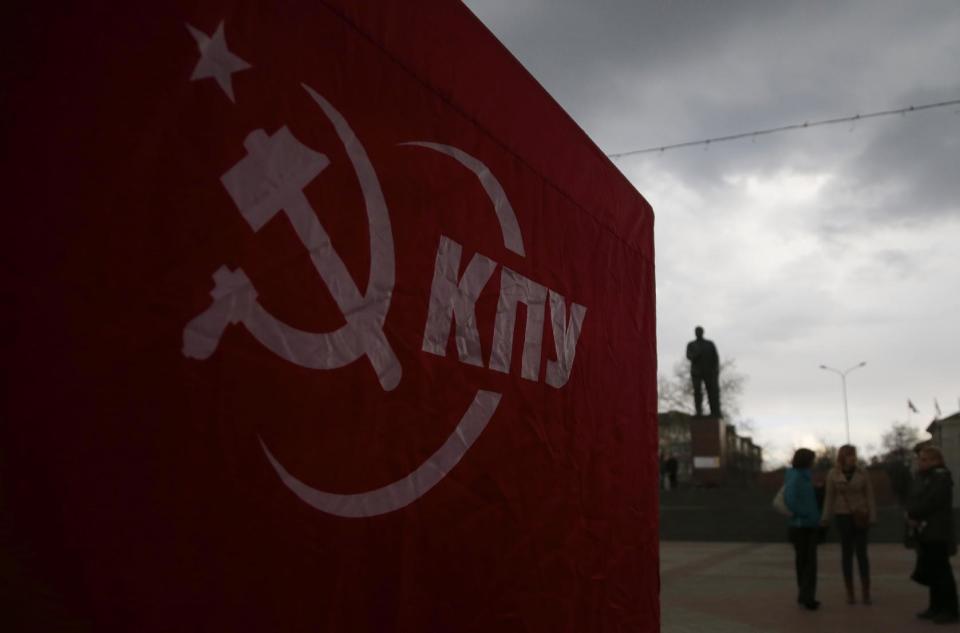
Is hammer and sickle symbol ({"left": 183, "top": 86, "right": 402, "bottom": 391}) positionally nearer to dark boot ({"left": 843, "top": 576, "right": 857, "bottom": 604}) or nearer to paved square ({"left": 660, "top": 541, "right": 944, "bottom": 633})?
paved square ({"left": 660, "top": 541, "right": 944, "bottom": 633})

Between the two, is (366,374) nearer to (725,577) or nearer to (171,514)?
(171,514)

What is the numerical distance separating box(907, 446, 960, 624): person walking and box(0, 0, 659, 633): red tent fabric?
16.2 feet

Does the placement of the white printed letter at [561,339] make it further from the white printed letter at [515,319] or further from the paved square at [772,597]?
the paved square at [772,597]

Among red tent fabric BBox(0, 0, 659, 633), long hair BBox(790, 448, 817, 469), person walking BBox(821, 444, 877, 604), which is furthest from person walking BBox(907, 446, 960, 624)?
red tent fabric BBox(0, 0, 659, 633)

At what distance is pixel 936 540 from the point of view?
6.72 metres

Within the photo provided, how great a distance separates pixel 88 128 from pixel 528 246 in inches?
66.7

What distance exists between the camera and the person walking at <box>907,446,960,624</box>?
259 inches

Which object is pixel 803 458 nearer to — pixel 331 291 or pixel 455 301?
pixel 455 301

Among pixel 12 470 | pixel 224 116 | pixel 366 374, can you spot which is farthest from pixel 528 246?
pixel 12 470

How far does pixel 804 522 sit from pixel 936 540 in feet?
3.37

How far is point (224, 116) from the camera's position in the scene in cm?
167

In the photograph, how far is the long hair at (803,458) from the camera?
7.35 m

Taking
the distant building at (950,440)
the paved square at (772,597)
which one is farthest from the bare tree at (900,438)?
the paved square at (772,597)

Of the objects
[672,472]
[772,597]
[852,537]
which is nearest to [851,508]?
[852,537]
